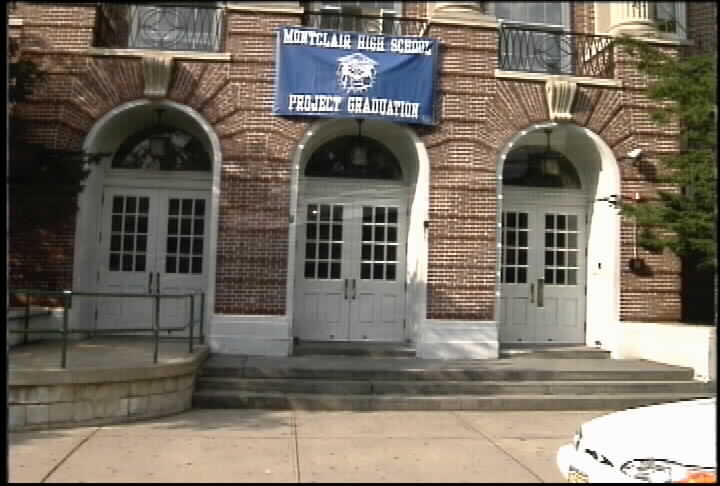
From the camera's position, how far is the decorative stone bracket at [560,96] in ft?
36.2

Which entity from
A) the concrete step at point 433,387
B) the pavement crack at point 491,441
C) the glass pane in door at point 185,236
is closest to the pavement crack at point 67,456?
the concrete step at point 433,387

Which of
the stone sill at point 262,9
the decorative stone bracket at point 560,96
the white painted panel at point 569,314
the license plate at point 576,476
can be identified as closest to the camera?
the license plate at point 576,476

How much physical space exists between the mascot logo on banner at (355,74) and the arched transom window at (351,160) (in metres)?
1.20

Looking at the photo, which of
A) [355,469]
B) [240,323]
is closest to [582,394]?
[355,469]

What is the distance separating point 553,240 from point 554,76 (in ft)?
9.68

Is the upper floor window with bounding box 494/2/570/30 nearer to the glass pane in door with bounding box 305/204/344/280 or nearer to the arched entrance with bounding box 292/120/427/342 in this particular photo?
the arched entrance with bounding box 292/120/427/342

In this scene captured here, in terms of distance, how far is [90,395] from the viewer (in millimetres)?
7113

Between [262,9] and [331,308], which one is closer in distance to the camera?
[262,9]

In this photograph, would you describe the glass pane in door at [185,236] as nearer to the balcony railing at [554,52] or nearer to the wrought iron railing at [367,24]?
the wrought iron railing at [367,24]

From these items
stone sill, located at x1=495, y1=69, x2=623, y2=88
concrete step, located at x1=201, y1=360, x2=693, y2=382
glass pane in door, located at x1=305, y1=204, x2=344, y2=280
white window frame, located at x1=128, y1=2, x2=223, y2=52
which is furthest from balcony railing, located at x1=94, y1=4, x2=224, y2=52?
concrete step, located at x1=201, y1=360, x2=693, y2=382

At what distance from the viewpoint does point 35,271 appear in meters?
10.1

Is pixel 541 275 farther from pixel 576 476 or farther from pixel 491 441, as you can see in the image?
pixel 576 476

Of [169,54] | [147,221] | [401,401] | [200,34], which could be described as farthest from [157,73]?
[401,401]

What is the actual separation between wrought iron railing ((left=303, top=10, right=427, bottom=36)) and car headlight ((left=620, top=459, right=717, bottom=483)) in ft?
28.3
